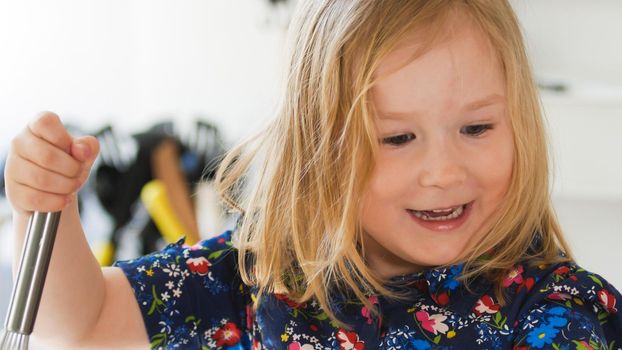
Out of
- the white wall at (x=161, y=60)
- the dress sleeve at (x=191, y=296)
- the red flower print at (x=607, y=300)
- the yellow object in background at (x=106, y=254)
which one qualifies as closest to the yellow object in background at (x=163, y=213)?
the yellow object in background at (x=106, y=254)

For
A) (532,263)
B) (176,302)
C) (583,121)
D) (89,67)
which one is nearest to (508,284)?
(532,263)

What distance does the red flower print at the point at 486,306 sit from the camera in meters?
0.87

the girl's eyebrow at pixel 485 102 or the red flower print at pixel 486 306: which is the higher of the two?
the girl's eyebrow at pixel 485 102

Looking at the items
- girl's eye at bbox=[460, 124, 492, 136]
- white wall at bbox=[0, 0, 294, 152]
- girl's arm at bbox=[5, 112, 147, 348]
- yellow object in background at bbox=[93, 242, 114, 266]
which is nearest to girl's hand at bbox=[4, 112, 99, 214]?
girl's arm at bbox=[5, 112, 147, 348]

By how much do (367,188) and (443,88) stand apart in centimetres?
13

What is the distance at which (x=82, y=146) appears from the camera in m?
0.68

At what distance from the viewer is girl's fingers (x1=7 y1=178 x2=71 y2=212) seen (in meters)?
0.66

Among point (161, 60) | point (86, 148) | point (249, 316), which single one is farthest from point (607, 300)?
point (161, 60)

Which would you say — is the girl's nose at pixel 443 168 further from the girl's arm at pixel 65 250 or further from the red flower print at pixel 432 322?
the girl's arm at pixel 65 250

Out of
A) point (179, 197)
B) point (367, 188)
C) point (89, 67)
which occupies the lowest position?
point (179, 197)

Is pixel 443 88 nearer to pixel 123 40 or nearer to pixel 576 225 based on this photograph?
pixel 576 225

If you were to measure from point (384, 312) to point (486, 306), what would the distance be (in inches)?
4.0

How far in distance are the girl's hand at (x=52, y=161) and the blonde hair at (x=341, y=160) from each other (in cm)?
28

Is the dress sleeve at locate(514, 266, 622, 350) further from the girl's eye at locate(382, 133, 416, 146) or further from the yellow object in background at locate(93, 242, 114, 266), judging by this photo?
the yellow object in background at locate(93, 242, 114, 266)
